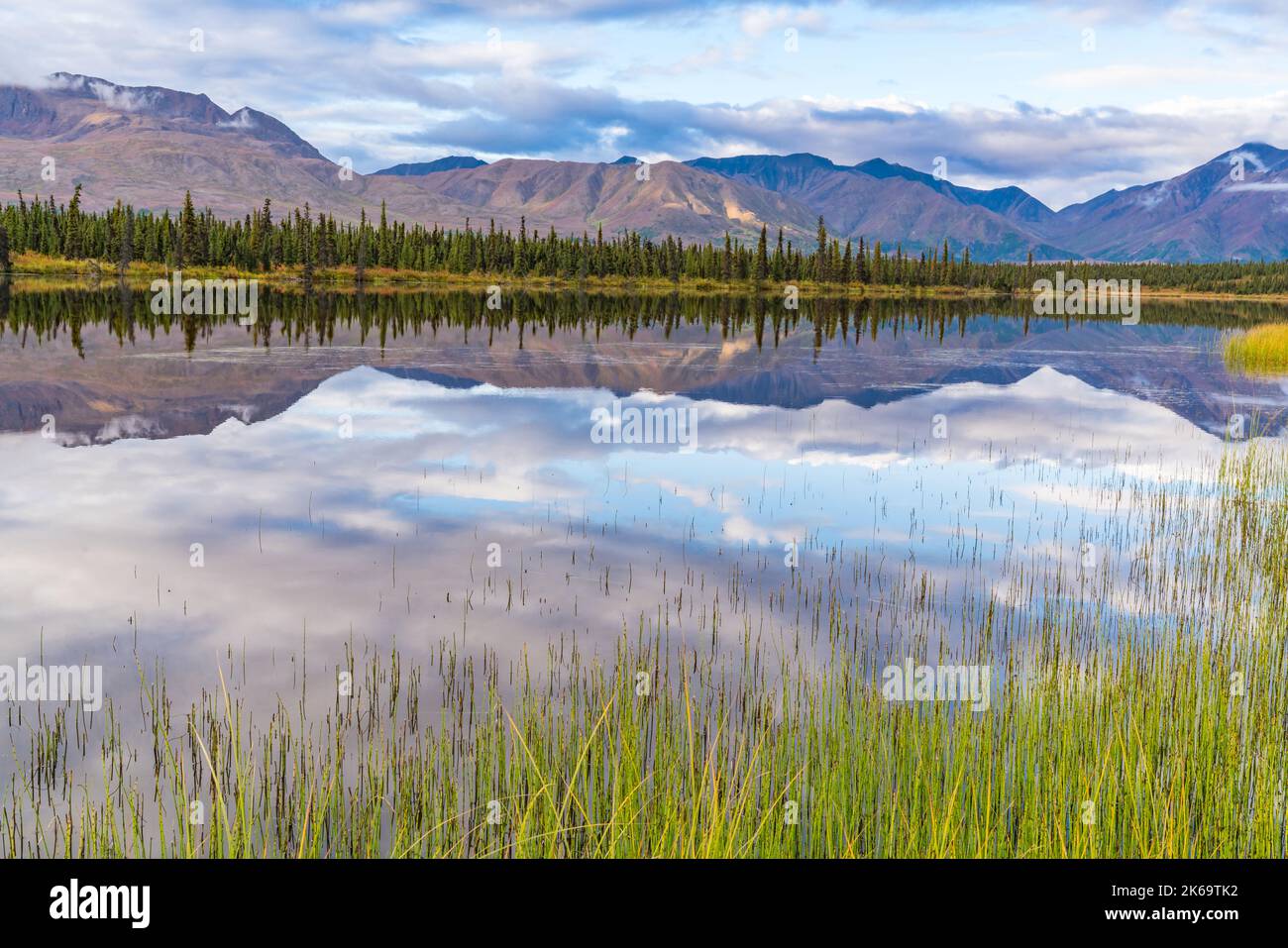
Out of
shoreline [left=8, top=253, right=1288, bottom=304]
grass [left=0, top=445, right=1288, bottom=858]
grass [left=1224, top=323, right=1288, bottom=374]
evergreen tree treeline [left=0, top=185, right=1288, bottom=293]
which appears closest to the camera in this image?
grass [left=0, top=445, right=1288, bottom=858]

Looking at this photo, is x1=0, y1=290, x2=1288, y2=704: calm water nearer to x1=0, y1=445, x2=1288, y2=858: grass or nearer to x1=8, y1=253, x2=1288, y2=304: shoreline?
x1=0, y1=445, x2=1288, y2=858: grass

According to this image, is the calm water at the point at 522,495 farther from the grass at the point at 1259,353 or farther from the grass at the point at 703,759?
the grass at the point at 1259,353

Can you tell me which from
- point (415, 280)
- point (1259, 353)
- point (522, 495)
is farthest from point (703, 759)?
point (415, 280)

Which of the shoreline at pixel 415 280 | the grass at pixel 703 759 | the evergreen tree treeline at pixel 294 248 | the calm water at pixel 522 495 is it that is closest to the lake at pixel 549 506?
the calm water at pixel 522 495

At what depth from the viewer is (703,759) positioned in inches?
370

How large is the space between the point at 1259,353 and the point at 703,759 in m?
58.3

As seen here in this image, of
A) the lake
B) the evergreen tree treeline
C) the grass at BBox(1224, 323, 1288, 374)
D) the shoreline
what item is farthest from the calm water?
the evergreen tree treeline

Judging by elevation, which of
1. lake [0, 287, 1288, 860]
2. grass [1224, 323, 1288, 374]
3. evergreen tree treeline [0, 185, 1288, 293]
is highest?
evergreen tree treeline [0, 185, 1288, 293]

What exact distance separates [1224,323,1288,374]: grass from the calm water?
163 inches

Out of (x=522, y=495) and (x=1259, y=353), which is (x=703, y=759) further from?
(x=1259, y=353)

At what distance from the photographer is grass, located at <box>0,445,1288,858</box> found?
312 inches

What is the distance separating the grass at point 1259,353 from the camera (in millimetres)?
51281
